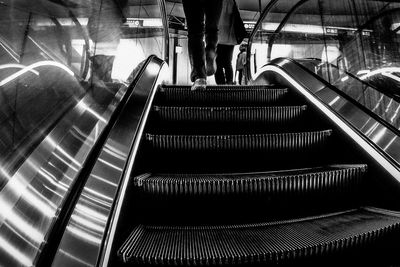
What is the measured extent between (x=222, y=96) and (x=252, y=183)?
1336mm

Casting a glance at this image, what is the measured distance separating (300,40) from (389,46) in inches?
336

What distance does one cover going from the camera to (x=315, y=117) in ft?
7.59

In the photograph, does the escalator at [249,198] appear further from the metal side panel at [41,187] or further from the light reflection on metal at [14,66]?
the light reflection on metal at [14,66]

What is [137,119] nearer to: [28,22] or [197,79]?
[197,79]

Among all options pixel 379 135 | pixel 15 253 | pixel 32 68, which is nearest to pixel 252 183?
pixel 379 135

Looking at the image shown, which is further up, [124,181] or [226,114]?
[226,114]

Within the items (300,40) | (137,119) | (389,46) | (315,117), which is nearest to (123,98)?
(137,119)

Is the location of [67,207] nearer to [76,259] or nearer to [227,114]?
[76,259]

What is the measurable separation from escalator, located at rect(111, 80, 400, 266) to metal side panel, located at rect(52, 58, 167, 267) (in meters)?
0.11

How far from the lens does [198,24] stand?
8.66 feet

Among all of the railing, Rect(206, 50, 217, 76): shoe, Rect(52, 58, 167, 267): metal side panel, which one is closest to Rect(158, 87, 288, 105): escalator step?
Rect(206, 50, 217, 76): shoe

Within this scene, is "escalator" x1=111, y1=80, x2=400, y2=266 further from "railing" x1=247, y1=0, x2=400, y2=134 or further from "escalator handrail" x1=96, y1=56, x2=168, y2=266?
"railing" x1=247, y1=0, x2=400, y2=134

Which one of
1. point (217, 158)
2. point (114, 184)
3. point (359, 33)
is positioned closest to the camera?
point (114, 184)

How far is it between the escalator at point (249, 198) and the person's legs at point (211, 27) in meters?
0.94
